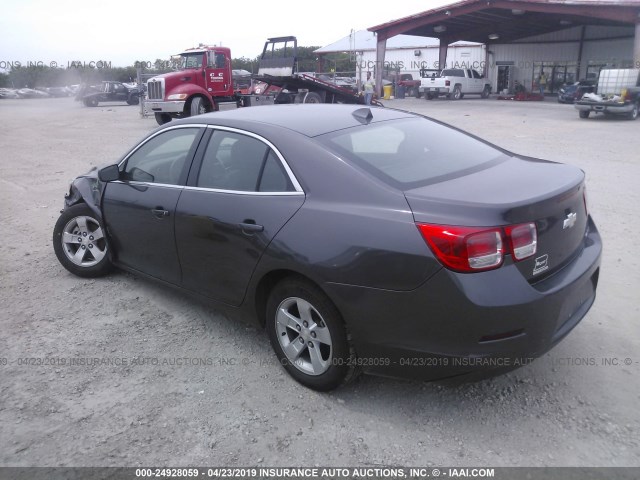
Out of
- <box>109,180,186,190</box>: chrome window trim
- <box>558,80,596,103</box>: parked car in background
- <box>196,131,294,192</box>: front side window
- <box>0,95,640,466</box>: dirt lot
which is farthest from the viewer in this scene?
<box>558,80,596,103</box>: parked car in background

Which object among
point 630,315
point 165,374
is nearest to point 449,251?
point 165,374

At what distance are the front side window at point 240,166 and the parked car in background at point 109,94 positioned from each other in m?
35.5

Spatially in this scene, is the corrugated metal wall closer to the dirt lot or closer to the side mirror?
the side mirror

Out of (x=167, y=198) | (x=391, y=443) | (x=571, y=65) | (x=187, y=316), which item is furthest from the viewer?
(x=571, y=65)

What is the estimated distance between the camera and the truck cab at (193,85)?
19.9 meters

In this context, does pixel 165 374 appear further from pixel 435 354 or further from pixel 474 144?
pixel 474 144

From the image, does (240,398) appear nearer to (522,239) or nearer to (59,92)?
(522,239)

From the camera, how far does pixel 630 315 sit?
3994mm

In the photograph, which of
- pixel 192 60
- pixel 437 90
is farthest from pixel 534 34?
pixel 192 60

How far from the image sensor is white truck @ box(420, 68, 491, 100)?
33281mm

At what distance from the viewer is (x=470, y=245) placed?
2.54 m

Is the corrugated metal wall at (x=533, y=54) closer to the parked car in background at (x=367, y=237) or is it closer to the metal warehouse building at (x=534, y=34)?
the metal warehouse building at (x=534, y=34)

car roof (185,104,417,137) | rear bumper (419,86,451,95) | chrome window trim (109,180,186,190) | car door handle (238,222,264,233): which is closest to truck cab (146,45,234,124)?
rear bumper (419,86,451,95)

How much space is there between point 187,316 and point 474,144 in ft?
8.15
